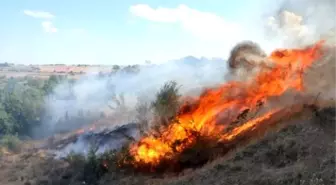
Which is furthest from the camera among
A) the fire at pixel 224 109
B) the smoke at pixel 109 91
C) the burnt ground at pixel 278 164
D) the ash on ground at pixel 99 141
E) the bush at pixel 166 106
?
the smoke at pixel 109 91

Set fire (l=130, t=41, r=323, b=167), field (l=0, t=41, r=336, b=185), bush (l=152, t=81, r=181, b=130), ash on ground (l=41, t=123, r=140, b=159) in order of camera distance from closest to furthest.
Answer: field (l=0, t=41, r=336, b=185)
fire (l=130, t=41, r=323, b=167)
bush (l=152, t=81, r=181, b=130)
ash on ground (l=41, t=123, r=140, b=159)

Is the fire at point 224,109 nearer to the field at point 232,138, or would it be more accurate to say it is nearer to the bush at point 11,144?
the field at point 232,138

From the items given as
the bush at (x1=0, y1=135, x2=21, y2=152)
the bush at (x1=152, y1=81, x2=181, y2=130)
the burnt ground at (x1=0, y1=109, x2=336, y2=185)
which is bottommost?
the bush at (x1=0, y1=135, x2=21, y2=152)

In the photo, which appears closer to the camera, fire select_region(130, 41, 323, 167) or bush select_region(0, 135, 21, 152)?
fire select_region(130, 41, 323, 167)

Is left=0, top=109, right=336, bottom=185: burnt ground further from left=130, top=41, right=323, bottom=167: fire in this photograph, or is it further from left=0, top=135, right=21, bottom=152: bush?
left=0, top=135, right=21, bottom=152: bush

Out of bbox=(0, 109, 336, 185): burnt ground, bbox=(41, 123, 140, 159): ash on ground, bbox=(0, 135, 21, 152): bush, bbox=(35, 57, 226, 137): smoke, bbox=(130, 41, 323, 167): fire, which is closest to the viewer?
bbox=(0, 109, 336, 185): burnt ground

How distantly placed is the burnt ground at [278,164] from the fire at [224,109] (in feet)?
6.41

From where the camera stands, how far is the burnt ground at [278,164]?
16172 mm

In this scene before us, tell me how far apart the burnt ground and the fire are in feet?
6.41

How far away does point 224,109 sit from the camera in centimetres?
2714

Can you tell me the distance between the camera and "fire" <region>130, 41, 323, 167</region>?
2428cm

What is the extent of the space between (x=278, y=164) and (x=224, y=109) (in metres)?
9.03

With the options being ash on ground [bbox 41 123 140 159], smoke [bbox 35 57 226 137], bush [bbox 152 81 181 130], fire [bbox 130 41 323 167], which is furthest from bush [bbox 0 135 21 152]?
fire [bbox 130 41 323 167]

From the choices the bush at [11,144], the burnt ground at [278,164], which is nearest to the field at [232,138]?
the burnt ground at [278,164]
